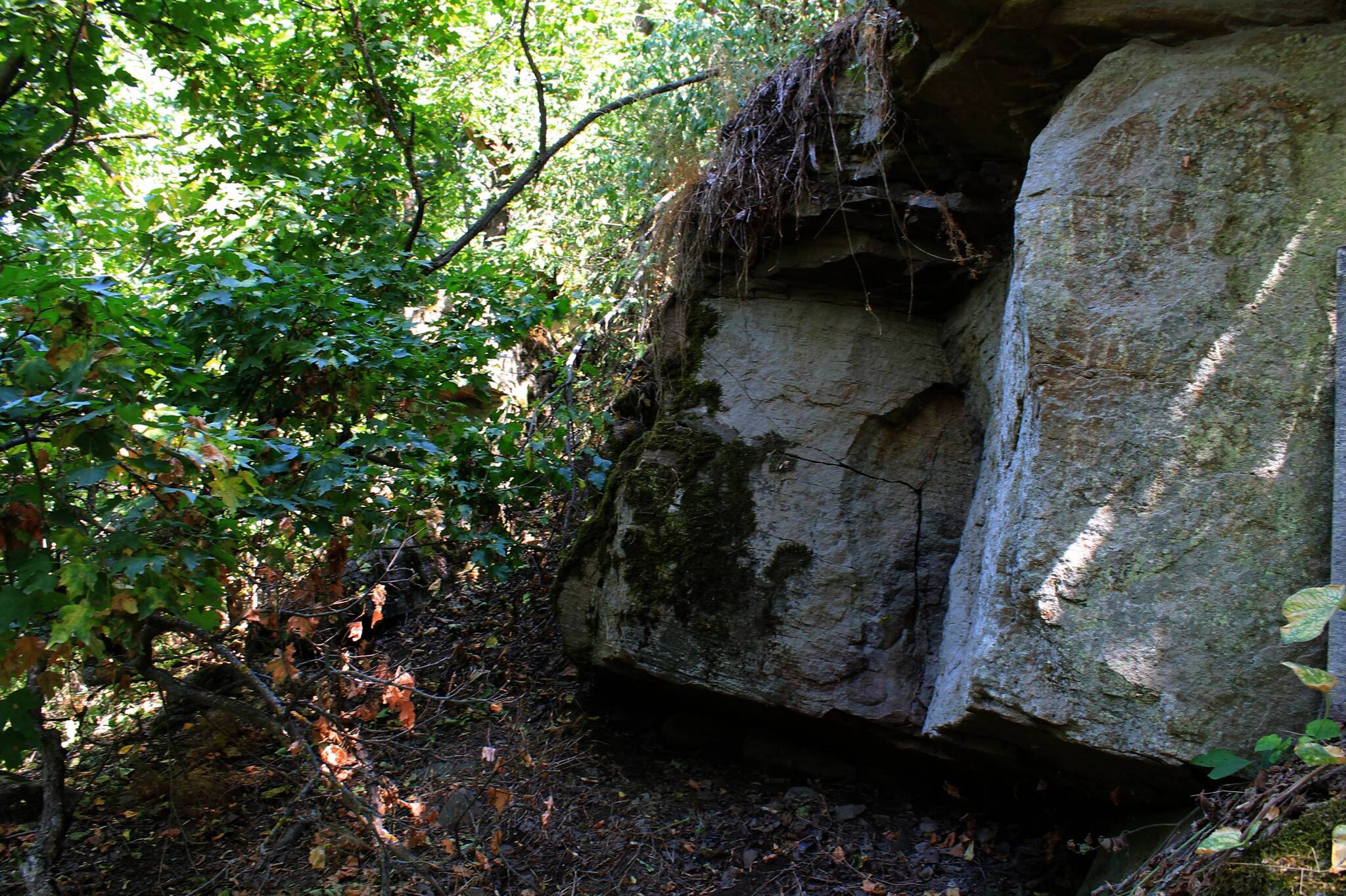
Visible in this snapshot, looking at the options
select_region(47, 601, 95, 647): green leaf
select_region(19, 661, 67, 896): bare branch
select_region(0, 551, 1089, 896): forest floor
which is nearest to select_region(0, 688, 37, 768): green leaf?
select_region(47, 601, 95, 647): green leaf

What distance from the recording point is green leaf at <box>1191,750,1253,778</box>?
2.22m

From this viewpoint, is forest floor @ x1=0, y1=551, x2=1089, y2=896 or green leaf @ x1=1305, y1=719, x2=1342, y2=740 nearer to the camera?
green leaf @ x1=1305, y1=719, x2=1342, y2=740

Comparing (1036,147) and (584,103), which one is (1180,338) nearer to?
(1036,147)

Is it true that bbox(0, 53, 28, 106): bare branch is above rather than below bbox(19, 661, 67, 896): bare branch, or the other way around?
above

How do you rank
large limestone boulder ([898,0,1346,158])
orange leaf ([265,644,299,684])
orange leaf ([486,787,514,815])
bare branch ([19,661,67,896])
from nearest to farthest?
large limestone boulder ([898,0,1346,158]), bare branch ([19,661,67,896]), orange leaf ([265,644,299,684]), orange leaf ([486,787,514,815])

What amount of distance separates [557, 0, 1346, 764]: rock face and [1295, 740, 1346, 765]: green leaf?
480mm

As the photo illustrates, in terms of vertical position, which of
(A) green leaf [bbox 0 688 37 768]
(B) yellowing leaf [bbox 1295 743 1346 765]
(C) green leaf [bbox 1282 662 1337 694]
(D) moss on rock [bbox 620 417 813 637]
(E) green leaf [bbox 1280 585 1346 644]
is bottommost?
(A) green leaf [bbox 0 688 37 768]

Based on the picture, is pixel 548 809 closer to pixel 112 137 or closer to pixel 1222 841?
pixel 1222 841

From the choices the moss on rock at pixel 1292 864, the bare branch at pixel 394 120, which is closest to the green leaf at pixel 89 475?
the bare branch at pixel 394 120

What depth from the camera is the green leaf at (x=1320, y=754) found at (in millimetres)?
1853

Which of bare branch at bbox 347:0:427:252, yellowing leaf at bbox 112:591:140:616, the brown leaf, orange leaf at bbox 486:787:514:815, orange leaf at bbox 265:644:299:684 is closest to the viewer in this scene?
yellowing leaf at bbox 112:591:140:616

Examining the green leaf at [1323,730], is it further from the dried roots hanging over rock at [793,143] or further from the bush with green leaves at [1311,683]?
the dried roots hanging over rock at [793,143]

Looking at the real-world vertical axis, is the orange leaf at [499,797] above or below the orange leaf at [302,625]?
below

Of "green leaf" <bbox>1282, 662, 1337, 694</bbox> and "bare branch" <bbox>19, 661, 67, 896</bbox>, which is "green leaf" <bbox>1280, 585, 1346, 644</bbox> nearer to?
"green leaf" <bbox>1282, 662, 1337, 694</bbox>
